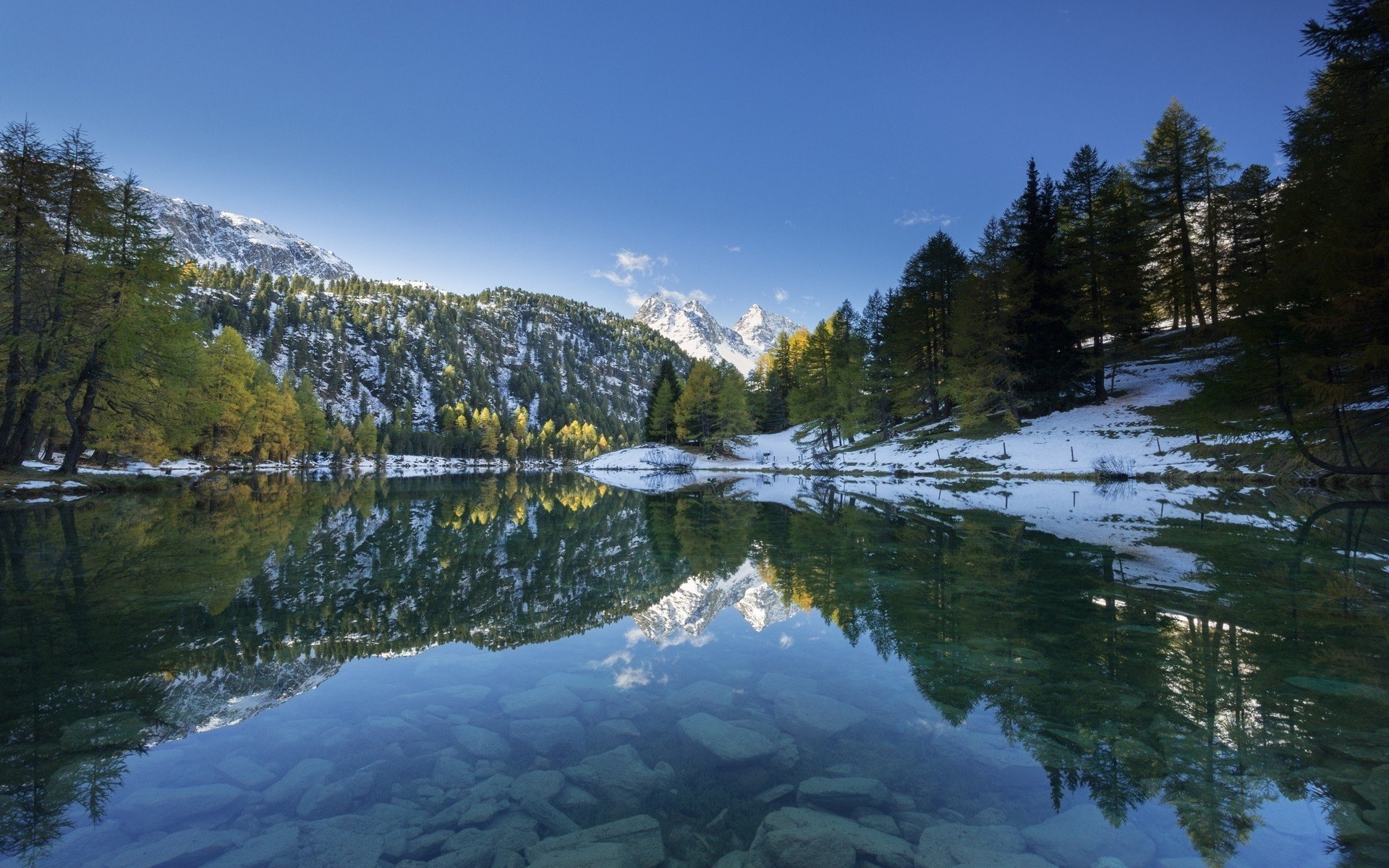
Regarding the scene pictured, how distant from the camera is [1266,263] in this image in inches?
1214

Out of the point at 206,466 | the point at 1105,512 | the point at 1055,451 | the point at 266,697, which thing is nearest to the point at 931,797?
the point at 266,697

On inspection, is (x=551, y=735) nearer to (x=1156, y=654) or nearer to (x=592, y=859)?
(x=592, y=859)

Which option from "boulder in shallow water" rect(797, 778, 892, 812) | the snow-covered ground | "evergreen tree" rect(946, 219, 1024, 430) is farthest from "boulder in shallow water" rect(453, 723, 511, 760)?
"evergreen tree" rect(946, 219, 1024, 430)

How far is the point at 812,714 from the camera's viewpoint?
5.45 metres

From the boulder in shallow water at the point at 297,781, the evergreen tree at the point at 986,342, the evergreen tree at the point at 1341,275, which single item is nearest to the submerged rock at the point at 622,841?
the boulder in shallow water at the point at 297,781

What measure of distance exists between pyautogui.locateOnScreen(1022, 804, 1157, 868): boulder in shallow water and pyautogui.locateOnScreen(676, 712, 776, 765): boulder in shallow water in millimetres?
2002

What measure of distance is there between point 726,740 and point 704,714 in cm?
59

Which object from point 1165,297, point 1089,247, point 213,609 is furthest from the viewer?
point 1165,297

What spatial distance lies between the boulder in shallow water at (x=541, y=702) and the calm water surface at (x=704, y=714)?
44 millimetres

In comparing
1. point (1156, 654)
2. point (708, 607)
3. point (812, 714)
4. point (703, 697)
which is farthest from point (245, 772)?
point (1156, 654)

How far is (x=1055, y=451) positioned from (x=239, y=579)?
3707 cm

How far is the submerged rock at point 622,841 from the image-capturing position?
133 inches

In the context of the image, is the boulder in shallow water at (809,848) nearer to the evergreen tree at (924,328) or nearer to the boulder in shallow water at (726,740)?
the boulder in shallow water at (726,740)

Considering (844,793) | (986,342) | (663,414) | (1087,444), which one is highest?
(986,342)
